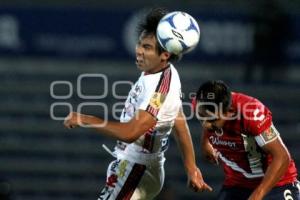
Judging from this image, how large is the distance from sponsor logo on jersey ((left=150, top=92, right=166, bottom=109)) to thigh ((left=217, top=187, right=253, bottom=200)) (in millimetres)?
886

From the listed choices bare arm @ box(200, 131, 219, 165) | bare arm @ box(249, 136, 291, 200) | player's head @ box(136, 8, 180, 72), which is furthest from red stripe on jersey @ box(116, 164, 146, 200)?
bare arm @ box(249, 136, 291, 200)

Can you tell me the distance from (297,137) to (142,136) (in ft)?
14.4

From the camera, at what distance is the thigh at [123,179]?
7.01 meters

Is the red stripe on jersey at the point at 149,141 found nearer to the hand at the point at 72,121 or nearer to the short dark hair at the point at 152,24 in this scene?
the short dark hair at the point at 152,24

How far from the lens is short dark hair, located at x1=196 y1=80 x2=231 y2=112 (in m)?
A: 6.74

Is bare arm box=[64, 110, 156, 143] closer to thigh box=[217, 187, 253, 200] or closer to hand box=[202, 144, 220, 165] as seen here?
hand box=[202, 144, 220, 165]

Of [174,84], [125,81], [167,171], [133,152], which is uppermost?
[174,84]

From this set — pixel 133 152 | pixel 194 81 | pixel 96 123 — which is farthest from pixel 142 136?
pixel 194 81

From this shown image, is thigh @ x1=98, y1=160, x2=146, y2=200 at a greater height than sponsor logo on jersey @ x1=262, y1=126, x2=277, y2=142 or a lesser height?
lesser

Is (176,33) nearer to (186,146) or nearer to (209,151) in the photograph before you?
(186,146)

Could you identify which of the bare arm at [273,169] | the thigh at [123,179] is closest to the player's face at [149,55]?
the thigh at [123,179]

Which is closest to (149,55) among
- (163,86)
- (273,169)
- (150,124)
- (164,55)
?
(164,55)

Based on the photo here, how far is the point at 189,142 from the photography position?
23.5 feet

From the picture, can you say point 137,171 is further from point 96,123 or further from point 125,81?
point 125,81
